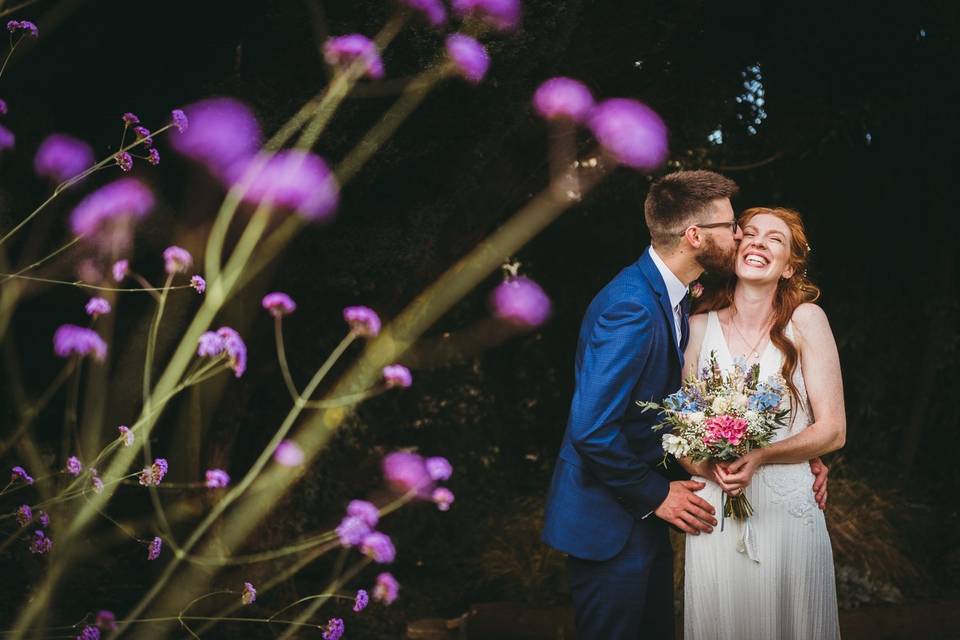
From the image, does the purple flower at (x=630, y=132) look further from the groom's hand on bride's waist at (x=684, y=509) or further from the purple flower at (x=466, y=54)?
the groom's hand on bride's waist at (x=684, y=509)

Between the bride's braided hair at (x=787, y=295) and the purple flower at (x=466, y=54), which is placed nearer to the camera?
the bride's braided hair at (x=787, y=295)

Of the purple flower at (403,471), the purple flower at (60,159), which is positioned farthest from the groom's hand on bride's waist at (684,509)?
the purple flower at (403,471)

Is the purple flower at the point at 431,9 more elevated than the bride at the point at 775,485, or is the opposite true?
the purple flower at the point at 431,9

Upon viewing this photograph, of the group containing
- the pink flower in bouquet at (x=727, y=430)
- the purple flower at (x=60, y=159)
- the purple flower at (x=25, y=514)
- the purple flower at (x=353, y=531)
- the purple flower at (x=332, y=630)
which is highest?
the purple flower at (x=60, y=159)

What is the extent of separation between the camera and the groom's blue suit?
2.86 metres

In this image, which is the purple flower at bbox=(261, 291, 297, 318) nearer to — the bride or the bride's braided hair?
the bride

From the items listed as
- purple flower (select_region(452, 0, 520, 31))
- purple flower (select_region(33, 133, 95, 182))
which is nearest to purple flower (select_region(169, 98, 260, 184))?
purple flower (select_region(33, 133, 95, 182))

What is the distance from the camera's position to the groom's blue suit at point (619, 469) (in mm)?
2859

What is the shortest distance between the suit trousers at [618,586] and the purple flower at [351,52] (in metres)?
1.97

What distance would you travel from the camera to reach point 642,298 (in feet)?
9.68

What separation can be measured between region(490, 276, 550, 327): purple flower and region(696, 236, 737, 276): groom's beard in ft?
10.9

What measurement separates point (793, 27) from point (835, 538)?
10.5ft

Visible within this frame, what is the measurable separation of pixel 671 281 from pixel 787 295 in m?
0.46

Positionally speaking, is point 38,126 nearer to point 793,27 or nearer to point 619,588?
point 619,588
